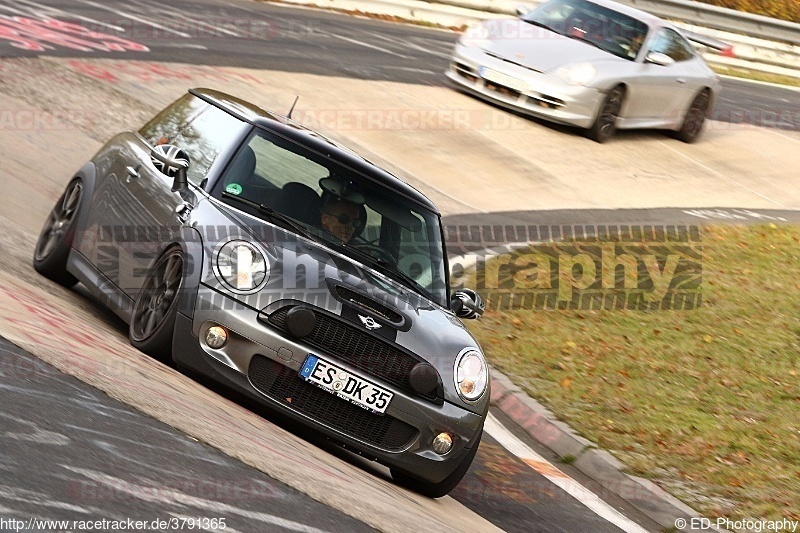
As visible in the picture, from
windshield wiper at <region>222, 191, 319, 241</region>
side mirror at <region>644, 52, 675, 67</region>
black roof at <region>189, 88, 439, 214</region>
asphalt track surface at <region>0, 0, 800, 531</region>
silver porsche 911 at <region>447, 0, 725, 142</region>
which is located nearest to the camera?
asphalt track surface at <region>0, 0, 800, 531</region>

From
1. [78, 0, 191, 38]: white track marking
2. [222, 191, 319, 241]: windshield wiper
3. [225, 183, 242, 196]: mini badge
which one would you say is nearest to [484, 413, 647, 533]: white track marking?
[222, 191, 319, 241]: windshield wiper

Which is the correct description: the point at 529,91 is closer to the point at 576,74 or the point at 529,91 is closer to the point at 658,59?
Result: the point at 576,74

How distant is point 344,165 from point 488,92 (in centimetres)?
1061

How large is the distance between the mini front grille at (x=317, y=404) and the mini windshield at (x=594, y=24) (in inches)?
503

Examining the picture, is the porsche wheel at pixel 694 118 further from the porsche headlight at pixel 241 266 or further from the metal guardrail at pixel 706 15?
the porsche headlight at pixel 241 266

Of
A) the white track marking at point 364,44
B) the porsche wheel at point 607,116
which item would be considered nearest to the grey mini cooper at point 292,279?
the porsche wheel at point 607,116

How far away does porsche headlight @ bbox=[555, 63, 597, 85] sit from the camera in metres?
17.8

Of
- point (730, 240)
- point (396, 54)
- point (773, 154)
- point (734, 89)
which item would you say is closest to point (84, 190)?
point (730, 240)

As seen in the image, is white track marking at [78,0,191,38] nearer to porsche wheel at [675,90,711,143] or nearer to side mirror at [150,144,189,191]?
porsche wheel at [675,90,711,143]

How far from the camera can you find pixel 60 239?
871 cm

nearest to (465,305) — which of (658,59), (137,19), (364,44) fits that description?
(658,59)

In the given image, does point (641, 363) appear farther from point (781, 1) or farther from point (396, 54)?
point (781, 1)

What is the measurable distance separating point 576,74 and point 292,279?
38.1 feet

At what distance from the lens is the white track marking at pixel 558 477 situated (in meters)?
8.19
